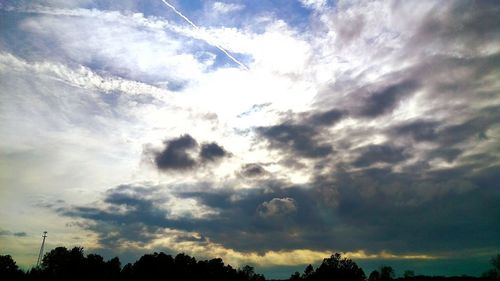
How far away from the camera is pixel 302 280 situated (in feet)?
628

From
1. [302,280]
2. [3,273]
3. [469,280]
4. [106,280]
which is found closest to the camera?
[469,280]

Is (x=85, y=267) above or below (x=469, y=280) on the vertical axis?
above

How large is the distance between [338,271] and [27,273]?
141m

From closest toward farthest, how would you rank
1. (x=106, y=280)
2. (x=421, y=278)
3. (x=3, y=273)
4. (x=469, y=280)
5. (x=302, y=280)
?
(x=469, y=280) < (x=421, y=278) < (x=3, y=273) < (x=106, y=280) < (x=302, y=280)

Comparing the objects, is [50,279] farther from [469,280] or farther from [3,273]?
[469,280]

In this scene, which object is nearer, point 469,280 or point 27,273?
point 469,280

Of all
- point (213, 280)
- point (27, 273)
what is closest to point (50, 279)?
point (27, 273)

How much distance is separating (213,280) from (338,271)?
63.8 m

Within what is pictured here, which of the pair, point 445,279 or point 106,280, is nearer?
point 445,279

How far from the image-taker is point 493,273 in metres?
192

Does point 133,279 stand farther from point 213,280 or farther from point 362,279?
point 362,279

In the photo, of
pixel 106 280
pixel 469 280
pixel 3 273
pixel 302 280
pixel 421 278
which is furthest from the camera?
pixel 302 280

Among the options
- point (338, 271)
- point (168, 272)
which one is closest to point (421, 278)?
point (338, 271)

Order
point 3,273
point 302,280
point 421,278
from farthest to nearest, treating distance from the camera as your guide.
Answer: point 302,280 → point 3,273 → point 421,278
